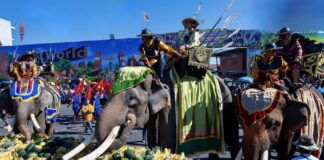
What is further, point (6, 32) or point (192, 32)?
point (6, 32)

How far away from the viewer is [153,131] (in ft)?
18.0

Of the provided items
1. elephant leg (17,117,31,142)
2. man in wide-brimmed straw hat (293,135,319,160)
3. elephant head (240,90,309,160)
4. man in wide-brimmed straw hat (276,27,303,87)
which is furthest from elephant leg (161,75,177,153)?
elephant leg (17,117,31,142)

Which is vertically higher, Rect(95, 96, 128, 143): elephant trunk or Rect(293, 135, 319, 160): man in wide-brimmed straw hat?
Rect(95, 96, 128, 143): elephant trunk

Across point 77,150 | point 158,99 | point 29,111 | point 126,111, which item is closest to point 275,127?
point 158,99

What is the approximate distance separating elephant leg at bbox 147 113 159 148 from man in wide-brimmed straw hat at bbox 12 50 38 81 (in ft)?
11.2

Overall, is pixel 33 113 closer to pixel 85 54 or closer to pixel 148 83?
pixel 148 83

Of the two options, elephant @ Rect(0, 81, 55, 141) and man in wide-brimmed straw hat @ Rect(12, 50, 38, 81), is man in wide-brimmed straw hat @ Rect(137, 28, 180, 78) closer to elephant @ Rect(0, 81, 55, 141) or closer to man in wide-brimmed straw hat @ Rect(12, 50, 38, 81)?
elephant @ Rect(0, 81, 55, 141)

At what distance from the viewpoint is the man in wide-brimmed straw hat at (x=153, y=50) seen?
18.7 feet

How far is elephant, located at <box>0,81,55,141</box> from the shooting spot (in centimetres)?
721

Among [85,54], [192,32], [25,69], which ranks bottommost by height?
[25,69]

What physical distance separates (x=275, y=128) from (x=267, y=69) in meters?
0.82

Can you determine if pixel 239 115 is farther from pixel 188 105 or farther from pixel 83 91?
pixel 83 91

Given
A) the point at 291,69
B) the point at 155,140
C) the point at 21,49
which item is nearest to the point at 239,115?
the point at 155,140

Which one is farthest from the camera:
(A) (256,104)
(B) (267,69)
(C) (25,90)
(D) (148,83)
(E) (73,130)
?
(E) (73,130)
